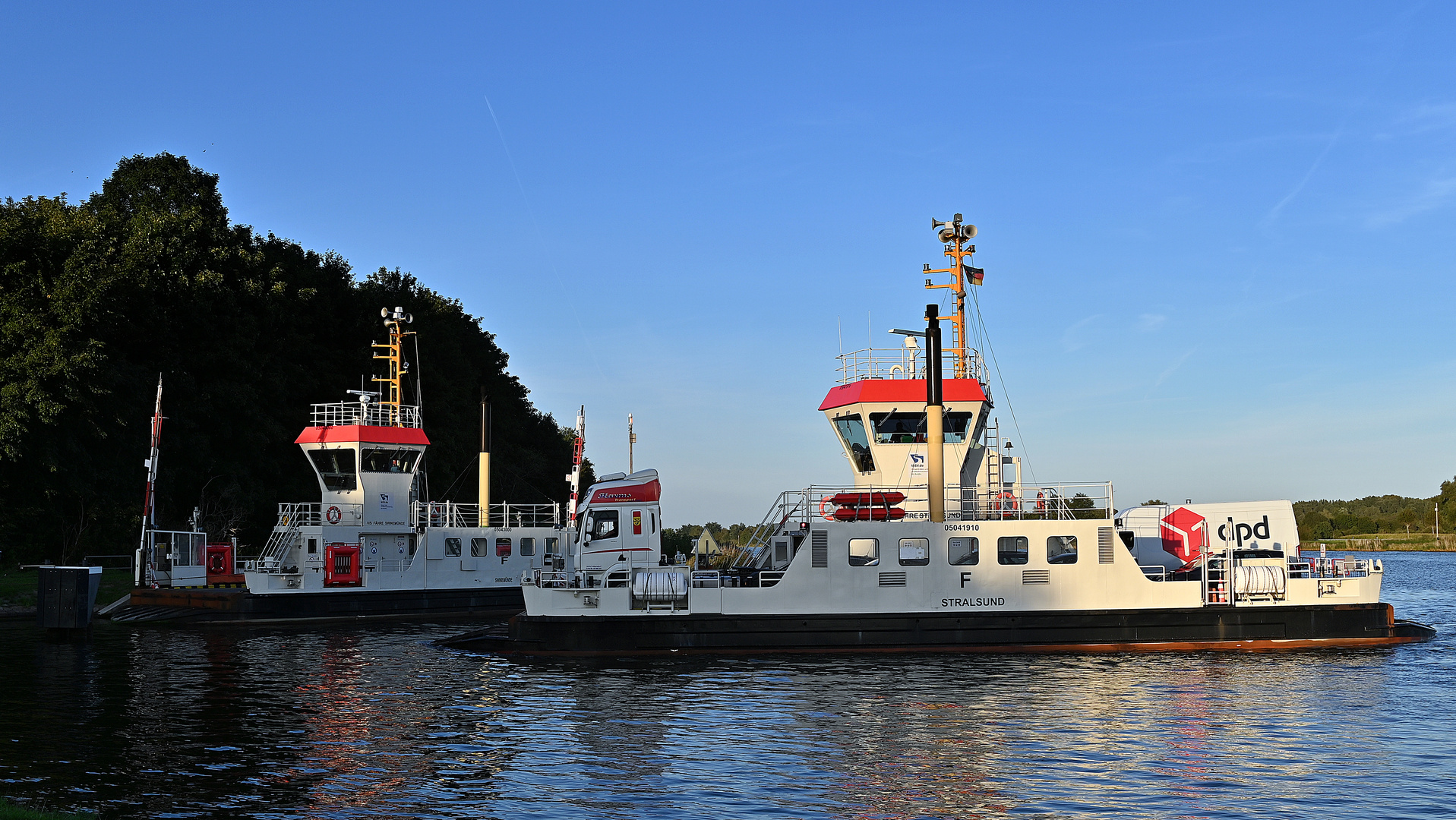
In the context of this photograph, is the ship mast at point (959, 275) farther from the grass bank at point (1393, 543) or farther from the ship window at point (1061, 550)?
the grass bank at point (1393, 543)

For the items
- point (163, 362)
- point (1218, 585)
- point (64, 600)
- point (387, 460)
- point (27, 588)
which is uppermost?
point (163, 362)

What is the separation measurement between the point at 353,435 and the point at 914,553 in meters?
22.9

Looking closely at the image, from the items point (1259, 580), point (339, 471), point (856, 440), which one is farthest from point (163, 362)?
point (1259, 580)

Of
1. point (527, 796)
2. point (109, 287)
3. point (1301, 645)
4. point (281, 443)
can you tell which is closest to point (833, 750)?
point (527, 796)

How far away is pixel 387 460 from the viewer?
4212 centimetres

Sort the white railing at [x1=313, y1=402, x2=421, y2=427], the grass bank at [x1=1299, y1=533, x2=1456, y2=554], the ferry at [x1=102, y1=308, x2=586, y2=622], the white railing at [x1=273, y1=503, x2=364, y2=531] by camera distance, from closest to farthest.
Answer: the ferry at [x1=102, y1=308, x2=586, y2=622] < the white railing at [x1=273, y1=503, x2=364, y2=531] < the white railing at [x1=313, y1=402, x2=421, y2=427] < the grass bank at [x1=1299, y1=533, x2=1456, y2=554]

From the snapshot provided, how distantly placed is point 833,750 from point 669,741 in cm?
268

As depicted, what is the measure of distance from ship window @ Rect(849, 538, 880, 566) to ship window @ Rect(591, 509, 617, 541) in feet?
22.8

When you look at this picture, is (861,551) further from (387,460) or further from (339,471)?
(339,471)

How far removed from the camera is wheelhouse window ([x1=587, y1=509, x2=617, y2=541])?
3116 centimetres

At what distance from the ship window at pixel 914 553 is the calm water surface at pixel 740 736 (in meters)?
2.54

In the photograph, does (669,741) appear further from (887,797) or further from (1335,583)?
(1335,583)

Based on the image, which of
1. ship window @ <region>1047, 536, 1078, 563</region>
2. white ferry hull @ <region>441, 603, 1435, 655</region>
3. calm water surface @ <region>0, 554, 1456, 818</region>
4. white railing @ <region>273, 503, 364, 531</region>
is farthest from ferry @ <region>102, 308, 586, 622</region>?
ship window @ <region>1047, 536, 1078, 563</region>

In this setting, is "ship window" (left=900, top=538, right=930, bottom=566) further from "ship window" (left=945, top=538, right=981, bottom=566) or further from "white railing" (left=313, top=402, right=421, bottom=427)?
"white railing" (left=313, top=402, right=421, bottom=427)
